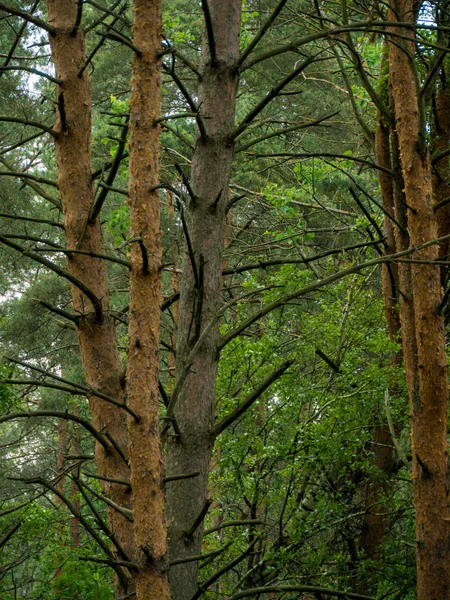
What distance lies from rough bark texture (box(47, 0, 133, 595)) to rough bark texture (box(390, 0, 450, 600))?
2138mm

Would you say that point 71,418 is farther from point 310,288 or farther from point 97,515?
point 310,288

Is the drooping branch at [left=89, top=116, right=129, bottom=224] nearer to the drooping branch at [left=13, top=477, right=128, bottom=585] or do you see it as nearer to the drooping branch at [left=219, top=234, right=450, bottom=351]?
the drooping branch at [left=219, top=234, right=450, bottom=351]

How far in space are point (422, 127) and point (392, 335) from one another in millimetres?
3477

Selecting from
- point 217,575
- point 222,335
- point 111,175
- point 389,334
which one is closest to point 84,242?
point 111,175

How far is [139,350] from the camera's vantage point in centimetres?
316

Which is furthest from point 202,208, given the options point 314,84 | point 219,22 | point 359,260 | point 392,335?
point 314,84

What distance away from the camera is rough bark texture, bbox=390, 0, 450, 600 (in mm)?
5125

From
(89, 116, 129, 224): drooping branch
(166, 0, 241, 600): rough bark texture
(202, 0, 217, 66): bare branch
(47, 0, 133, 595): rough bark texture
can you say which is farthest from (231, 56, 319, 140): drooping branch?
(47, 0, 133, 595): rough bark texture

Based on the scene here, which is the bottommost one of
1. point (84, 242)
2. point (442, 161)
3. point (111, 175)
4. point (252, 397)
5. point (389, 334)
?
point (252, 397)

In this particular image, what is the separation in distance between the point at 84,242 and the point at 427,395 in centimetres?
256

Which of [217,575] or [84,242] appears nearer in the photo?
[217,575]

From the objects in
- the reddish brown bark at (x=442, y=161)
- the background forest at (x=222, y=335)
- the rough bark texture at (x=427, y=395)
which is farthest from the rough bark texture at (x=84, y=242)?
the reddish brown bark at (x=442, y=161)

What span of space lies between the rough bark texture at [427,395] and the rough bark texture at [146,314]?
91.5 inches

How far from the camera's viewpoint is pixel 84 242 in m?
4.16
